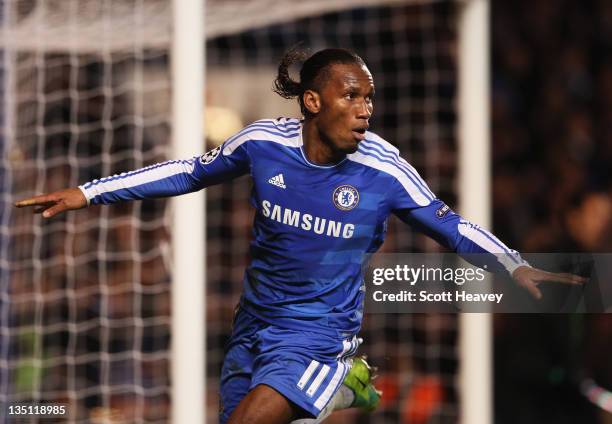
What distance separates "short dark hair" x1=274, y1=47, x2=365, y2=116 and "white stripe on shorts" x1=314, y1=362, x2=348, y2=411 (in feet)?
2.66

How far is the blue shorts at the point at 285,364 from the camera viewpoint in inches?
133

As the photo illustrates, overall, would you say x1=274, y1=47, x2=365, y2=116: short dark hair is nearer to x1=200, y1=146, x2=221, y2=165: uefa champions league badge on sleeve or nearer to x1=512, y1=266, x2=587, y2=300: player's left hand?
x1=200, y1=146, x2=221, y2=165: uefa champions league badge on sleeve

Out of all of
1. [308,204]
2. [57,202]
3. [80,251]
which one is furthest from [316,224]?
[80,251]

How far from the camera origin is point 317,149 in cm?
347

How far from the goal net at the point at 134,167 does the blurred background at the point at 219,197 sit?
0.01 meters

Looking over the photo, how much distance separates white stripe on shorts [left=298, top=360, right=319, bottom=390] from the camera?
11.1ft

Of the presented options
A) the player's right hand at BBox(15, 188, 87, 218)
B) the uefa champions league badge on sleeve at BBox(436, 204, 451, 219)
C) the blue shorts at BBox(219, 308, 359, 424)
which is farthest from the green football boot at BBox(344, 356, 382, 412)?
the player's right hand at BBox(15, 188, 87, 218)

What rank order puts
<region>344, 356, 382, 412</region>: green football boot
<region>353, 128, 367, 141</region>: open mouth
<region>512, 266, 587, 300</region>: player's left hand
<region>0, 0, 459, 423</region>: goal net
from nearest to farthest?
1. <region>512, 266, 587, 300</region>: player's left hand
2. <region>353, 128, 367, 141</region>: open mouth
3. <region>344, 356, 382, 412</region>: green football boot
4. <region>0, 0, 459, 423</region>: goal net

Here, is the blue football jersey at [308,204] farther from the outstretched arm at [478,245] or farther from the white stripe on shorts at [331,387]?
the white stripe on shorts at [331,387]

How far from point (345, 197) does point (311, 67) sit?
1.35ft

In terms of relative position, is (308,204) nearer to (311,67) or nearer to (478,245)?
(311,67)

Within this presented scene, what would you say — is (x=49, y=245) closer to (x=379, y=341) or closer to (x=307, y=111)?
(x=379, y=341)

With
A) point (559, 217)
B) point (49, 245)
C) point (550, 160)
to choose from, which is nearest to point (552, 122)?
point (550, 160)

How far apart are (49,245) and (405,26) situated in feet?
8.17
